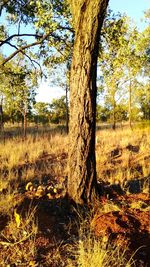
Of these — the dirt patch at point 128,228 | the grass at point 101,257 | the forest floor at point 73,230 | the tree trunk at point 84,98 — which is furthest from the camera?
the tree trunk at point 84,98

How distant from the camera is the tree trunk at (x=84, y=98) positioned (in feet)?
18.0

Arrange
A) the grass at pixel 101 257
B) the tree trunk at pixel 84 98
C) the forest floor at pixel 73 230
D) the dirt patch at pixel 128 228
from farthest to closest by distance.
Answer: the tree trunk at pixel 84 98 → the dirt patch at pixel 128 228 → the forest floor at pixel 73 230 → the grass at pixel 101 257

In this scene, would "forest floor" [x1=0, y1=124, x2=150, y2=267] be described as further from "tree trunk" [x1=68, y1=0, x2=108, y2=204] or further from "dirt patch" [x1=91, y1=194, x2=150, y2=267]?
"tree trunk" [x1=68, y1=0, x2=108, y2=204]

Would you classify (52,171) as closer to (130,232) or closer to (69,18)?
(69,18)

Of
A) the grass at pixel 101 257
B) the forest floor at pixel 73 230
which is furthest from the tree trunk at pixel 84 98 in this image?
the grass at pixel 101 257

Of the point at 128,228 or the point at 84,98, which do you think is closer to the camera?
the point at 128,228

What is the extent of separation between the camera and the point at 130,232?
481cm

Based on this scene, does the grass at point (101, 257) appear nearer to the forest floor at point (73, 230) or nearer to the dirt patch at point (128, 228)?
the forest floor at point (73, 230)

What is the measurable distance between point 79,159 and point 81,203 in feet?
2.41

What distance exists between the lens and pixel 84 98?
5598 millimetres

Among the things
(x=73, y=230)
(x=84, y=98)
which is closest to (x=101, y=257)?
(x=73, y=230)

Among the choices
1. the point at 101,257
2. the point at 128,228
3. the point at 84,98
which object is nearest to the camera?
the point at 101,257

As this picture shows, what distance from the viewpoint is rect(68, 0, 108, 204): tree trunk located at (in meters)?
5.49

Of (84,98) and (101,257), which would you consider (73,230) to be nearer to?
(101,257)
